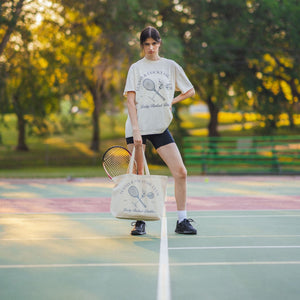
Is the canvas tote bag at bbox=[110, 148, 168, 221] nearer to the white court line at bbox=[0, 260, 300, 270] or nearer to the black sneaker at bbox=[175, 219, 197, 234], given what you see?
Answer: the black sneaker at bbox=[175, 219, 197, 234]

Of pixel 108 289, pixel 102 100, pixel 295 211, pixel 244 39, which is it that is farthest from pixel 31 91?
pixel 108 289

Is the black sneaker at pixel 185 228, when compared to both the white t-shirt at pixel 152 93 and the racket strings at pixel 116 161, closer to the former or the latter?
the racket strings at pixel 116 161

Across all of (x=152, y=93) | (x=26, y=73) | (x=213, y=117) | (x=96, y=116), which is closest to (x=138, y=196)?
(x=152, y=93)

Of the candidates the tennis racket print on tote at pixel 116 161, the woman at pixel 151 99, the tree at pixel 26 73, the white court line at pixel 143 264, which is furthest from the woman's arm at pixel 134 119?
the tree at pixel 26 73

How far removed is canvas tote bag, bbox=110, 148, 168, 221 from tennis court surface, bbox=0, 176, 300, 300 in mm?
290

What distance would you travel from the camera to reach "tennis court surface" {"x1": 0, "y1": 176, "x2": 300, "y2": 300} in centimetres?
402

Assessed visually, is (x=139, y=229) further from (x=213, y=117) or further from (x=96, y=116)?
(x=213, y=117)

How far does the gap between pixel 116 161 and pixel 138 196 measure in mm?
898

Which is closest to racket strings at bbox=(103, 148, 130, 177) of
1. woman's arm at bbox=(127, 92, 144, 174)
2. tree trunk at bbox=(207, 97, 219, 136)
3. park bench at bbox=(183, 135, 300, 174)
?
woman's arm at bbox=(127, 92, 144, 174)

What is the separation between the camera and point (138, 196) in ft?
19.2

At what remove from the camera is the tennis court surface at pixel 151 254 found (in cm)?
402

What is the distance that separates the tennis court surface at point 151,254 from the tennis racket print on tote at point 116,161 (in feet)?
2.23

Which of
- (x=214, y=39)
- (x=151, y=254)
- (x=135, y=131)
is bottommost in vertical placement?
(x=151, y=254)

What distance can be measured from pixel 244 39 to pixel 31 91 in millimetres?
9050
